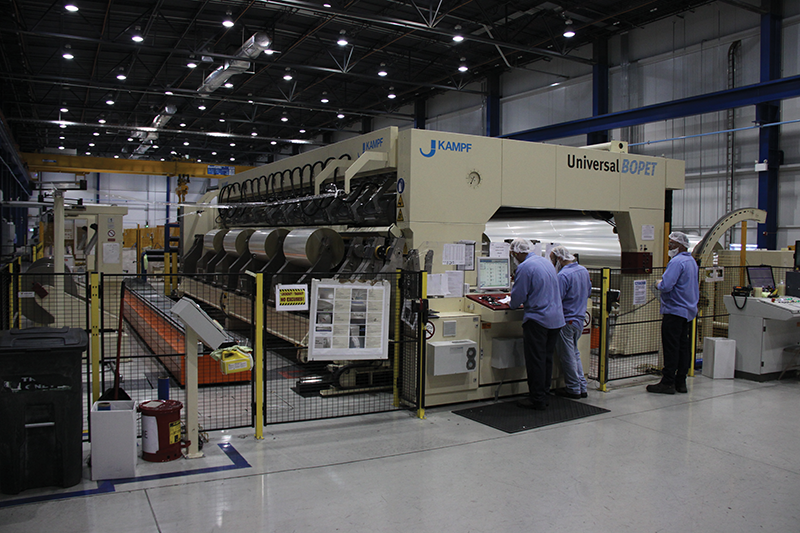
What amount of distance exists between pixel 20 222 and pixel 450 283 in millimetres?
22774

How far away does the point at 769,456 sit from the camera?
4.54 metres

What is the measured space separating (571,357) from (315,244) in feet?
10.7

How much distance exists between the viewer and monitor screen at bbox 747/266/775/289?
723 centimetres

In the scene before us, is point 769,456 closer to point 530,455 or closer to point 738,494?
point 738,494

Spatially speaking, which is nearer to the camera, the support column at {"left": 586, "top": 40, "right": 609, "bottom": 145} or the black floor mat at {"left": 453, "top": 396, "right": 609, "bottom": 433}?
the black floor mat at {"left": 453, "top": 396, "right": 609, "bottom": 433}

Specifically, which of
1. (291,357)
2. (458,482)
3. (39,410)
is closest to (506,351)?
(458,482)

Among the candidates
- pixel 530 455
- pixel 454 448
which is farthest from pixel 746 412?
pixel 454 448

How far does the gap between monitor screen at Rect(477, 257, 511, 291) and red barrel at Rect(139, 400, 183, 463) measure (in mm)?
3230

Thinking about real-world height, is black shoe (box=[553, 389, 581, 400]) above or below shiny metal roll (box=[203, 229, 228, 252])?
below

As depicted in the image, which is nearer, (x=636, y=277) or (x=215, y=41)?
(x=636, y=277)

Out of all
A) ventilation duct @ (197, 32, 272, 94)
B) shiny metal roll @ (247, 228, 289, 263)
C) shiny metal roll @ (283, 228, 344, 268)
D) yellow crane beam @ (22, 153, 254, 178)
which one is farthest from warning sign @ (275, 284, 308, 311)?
yellow crane beam @ (22, 153, 254, 178)

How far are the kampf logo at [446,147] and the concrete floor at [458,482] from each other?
8.35 ft

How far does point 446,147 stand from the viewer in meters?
5.83

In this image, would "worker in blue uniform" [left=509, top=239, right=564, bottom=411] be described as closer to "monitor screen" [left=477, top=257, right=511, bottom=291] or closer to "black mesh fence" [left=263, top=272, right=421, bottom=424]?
"monitor screen" [left=477, top=257, right=511, bottom=291]
